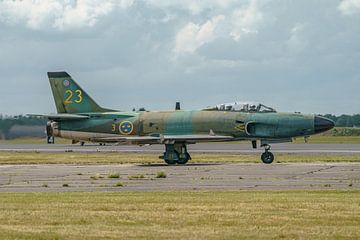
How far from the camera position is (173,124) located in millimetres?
36375

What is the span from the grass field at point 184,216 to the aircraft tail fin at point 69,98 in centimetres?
2023

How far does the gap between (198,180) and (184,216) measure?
978cm

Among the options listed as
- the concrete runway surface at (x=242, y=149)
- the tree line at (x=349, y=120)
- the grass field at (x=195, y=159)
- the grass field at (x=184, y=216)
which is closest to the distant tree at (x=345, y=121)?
the tree line at (x=349, y=120)

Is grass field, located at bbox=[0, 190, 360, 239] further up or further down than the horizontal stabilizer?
further down

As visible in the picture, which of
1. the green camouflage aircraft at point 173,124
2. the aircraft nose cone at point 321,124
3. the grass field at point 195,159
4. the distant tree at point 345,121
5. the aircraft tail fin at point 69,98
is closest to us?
the aircraft nose cone at point 321,124

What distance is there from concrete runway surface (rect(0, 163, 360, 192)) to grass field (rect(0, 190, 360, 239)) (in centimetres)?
250

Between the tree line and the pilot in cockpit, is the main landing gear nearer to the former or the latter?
the pilot in cockpit

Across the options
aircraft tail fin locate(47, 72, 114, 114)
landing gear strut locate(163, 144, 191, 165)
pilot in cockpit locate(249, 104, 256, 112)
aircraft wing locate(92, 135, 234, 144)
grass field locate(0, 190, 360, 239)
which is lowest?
grass field locate(0, 190, 360, 239)

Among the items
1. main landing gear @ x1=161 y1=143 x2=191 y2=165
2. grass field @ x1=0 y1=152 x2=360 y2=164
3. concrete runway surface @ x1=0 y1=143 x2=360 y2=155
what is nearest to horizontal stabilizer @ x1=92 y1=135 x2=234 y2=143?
main landing gear @ x1=161 y1=143 x2=191 y2=165

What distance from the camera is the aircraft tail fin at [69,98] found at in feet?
127

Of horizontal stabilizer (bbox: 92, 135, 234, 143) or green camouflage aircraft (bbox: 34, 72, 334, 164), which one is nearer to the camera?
green camouflage aircraft (bbox: 34, 72, 334, 164)

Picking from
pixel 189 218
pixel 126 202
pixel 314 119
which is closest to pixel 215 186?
pixel 126 202

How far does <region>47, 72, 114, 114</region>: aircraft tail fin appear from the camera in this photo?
38750mm

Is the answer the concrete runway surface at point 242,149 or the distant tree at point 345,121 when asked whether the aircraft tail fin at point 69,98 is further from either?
the distant tree at point 345,121
